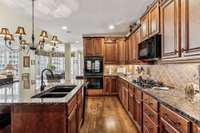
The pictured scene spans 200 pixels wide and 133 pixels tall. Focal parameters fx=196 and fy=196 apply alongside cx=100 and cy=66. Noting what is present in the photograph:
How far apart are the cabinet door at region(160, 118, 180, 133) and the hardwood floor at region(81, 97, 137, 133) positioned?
190cm

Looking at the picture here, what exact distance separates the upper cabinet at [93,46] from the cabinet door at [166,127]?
6.51 metres

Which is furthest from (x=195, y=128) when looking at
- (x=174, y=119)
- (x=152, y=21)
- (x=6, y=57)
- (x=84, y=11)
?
(x=6, y=57)

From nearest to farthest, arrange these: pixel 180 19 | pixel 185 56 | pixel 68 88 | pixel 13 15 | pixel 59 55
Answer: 1. pixel 185 56
2. pixel 180 19
3. pixel 68 88
4. pixel 13 15
5. pixel 59 55

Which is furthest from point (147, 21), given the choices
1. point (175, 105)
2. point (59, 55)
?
point (59, 55)

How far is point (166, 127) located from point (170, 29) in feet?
4.76

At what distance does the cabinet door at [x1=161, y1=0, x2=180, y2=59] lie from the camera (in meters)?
2.59

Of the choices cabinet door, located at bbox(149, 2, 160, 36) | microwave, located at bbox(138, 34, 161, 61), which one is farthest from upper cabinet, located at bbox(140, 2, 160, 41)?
microwave, located at bbox(138, 34, 161, 61)

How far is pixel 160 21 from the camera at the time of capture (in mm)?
3354

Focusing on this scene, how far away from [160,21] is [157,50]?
50 cm

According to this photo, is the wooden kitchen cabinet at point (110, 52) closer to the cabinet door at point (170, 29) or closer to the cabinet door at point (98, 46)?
the cabinet door at point (98, 46)

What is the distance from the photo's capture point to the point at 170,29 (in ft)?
9.44

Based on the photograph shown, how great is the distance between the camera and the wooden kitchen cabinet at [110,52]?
8.77m

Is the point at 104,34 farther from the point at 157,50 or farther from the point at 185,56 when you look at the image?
the point at 185,56

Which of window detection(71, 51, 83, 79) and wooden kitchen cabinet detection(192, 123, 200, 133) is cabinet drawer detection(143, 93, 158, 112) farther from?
window detection(71, 51, 83, 79)
